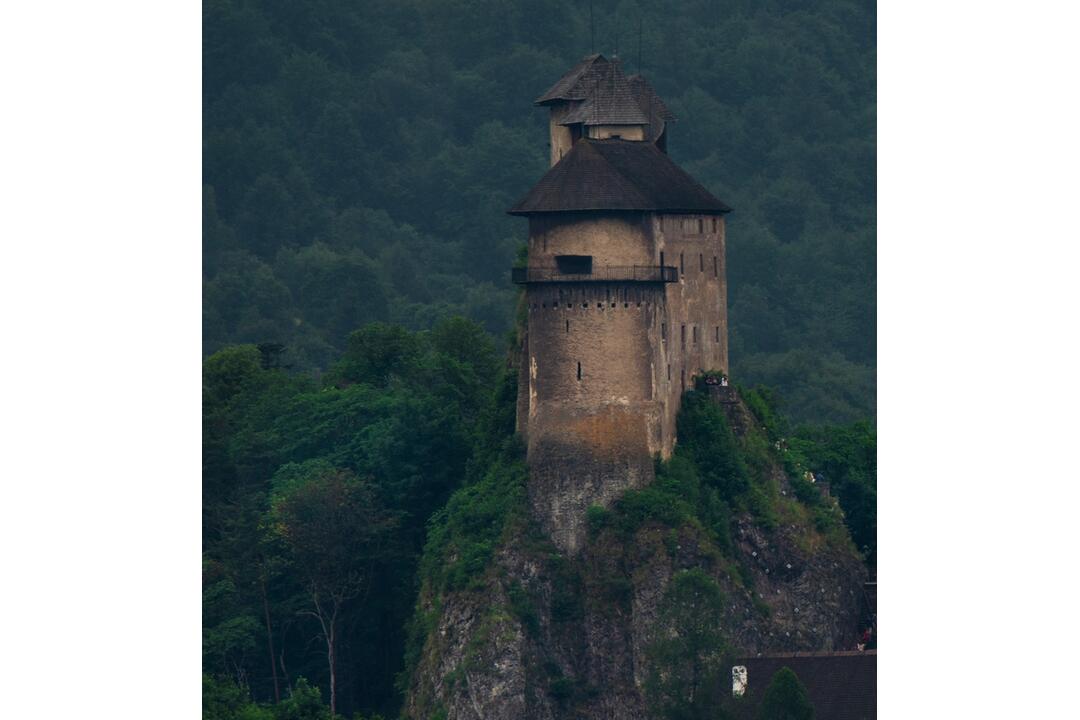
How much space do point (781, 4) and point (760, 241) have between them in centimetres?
1861

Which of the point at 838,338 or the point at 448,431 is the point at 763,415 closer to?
the point at 448,431

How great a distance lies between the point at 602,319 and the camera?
8788cm

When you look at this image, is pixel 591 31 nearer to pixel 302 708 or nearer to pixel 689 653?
pixel 689 653

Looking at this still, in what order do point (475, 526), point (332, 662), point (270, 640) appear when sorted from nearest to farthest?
1. point (475, 526)
2. point (332, 662)
3. point (270, 640)

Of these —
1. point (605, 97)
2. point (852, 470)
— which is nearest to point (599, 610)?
point (605, 97)

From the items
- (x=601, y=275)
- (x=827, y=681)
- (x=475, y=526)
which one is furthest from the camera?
(x=475, y=526)

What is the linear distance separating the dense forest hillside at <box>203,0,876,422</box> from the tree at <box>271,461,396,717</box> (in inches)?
2550

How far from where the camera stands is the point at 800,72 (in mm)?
177625

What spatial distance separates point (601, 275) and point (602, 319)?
1.29 m

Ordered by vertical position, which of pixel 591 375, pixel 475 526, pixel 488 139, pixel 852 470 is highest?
pixel 488 139

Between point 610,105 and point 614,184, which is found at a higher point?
point 610,105

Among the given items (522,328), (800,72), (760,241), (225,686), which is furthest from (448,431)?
(800,72)

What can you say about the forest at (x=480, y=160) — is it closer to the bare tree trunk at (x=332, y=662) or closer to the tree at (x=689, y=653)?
the bare tree trunk at (x=332, y=662)

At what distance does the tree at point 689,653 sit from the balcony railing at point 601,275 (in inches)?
317
